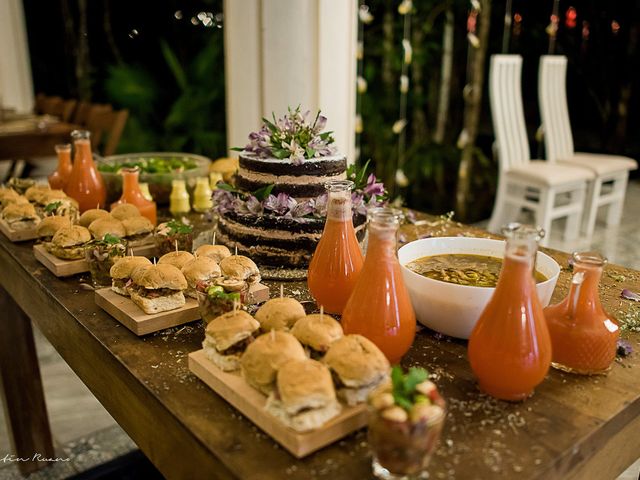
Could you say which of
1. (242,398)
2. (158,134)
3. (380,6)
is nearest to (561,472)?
(242,398)

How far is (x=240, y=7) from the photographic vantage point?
313cm

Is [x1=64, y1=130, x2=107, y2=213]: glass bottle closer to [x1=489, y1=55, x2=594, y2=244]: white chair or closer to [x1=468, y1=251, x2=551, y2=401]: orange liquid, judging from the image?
[x1=468, y1=251, x2=551, y2=401]: orange liquid

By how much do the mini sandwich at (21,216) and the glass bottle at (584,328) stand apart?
53.2 inches

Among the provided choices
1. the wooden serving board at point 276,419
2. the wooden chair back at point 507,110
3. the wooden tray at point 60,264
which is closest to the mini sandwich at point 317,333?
the wooden serving board at point 276,419

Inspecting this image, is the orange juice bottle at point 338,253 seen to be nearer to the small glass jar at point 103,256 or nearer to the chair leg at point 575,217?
the small glass jar at point 103,256

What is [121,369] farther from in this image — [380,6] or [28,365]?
[380,6]

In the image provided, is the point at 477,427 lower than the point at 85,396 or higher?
higher

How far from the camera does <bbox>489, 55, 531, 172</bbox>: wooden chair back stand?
4062 millimetres

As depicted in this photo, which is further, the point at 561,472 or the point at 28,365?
the point at 28,365

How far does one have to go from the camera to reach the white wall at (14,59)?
6.73 m

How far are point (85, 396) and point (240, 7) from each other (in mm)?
2002

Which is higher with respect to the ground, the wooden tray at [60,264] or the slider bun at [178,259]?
the slider bun at [178,259]

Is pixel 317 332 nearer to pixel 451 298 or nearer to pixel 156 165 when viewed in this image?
pixel 451 298

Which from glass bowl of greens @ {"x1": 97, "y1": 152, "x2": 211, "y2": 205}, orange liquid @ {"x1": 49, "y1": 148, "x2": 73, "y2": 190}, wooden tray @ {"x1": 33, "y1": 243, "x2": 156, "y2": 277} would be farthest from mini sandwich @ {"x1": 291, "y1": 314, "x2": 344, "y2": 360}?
orange liquid @ {"x1": 49, "y1": 148, "x2": 73, "y2": 190}
